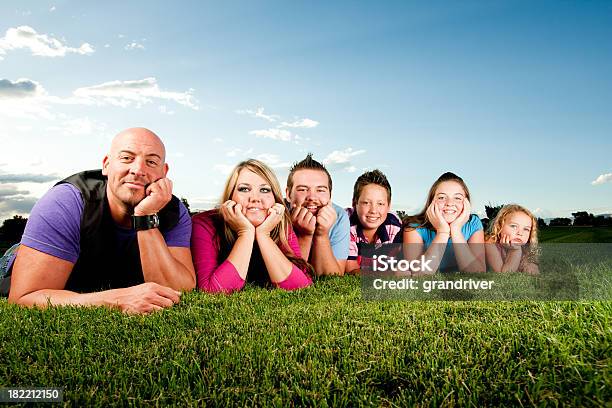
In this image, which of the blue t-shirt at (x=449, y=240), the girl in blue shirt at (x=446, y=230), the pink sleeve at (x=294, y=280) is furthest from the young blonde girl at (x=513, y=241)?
the pink sleeve at (x=294, y=280)

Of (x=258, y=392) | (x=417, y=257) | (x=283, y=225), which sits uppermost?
(x=283, y=225)

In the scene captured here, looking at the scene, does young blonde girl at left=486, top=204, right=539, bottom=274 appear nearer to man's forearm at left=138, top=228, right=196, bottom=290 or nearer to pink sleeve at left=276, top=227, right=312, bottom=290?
pink sleeve at left=276, top=227, right=312, bottom=290

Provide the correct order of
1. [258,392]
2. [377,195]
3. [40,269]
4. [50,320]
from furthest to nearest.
Answer: [377,195] < [40,269] < [50,320] < [258,392]

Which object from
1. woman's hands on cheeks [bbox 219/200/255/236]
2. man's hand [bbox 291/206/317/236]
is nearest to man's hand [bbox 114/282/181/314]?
woman's hands on cheeks [bbox 219/200/255/236]

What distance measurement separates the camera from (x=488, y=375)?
3408mm

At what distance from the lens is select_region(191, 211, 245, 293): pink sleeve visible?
18.6 feet

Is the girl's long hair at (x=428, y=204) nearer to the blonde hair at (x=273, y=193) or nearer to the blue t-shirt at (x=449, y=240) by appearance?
the blue t-shirt at (x=449, y=240)

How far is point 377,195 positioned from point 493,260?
2454 millimetres

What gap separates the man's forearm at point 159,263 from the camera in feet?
16.8

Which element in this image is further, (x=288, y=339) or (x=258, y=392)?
(x=288, y=339)

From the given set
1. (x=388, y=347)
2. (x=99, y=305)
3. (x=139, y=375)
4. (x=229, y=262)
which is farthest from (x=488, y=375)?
(x=99, y=305)

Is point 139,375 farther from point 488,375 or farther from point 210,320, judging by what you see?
point 488,375

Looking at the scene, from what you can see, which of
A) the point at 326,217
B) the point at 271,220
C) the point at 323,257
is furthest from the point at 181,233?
the point at 323,257

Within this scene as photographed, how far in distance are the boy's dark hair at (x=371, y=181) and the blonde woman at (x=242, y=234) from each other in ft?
6.80
